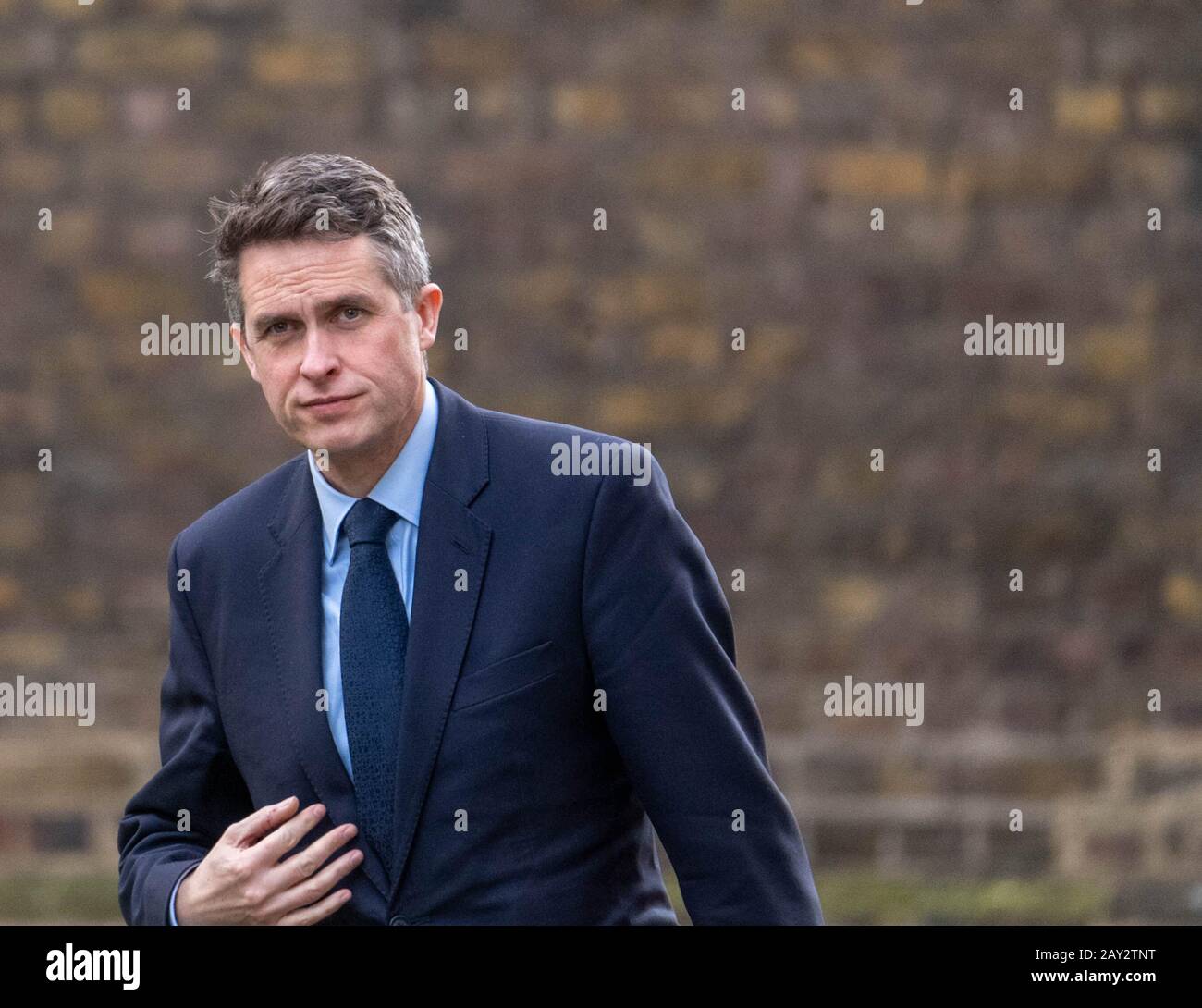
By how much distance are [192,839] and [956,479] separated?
3.93m

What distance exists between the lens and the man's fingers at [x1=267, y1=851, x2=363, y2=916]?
277cm

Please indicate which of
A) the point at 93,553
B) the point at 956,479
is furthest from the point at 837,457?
the point at 93,553

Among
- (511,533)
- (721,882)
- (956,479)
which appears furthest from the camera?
(956,479)

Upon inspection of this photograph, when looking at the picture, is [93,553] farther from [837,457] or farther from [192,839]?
[192,839]

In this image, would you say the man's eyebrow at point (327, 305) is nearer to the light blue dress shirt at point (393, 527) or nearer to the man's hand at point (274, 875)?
the light blue dress shirt at point (393, 527)

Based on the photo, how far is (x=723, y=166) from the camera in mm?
6469

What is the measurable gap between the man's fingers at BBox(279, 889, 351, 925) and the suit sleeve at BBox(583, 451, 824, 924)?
0.48 m

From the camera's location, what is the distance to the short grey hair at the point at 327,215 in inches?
113

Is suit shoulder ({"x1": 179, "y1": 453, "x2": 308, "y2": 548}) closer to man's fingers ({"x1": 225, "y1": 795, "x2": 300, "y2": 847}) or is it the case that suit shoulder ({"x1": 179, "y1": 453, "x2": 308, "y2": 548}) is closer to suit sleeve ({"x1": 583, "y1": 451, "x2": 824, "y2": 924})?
man's fingers ({"x1": 225, "y1": 795, "x2": 300, "y2": 847})

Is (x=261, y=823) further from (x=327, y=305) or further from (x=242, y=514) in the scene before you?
(x=327, y=305)

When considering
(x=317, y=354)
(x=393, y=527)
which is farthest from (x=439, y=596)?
(x=317, y=354)

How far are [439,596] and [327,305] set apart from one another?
0.50 m

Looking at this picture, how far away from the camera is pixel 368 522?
3000 millimetres

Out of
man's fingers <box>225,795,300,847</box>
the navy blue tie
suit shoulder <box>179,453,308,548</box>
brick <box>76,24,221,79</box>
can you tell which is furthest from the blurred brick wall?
man's fingers <box>225,795,300,847</box>
